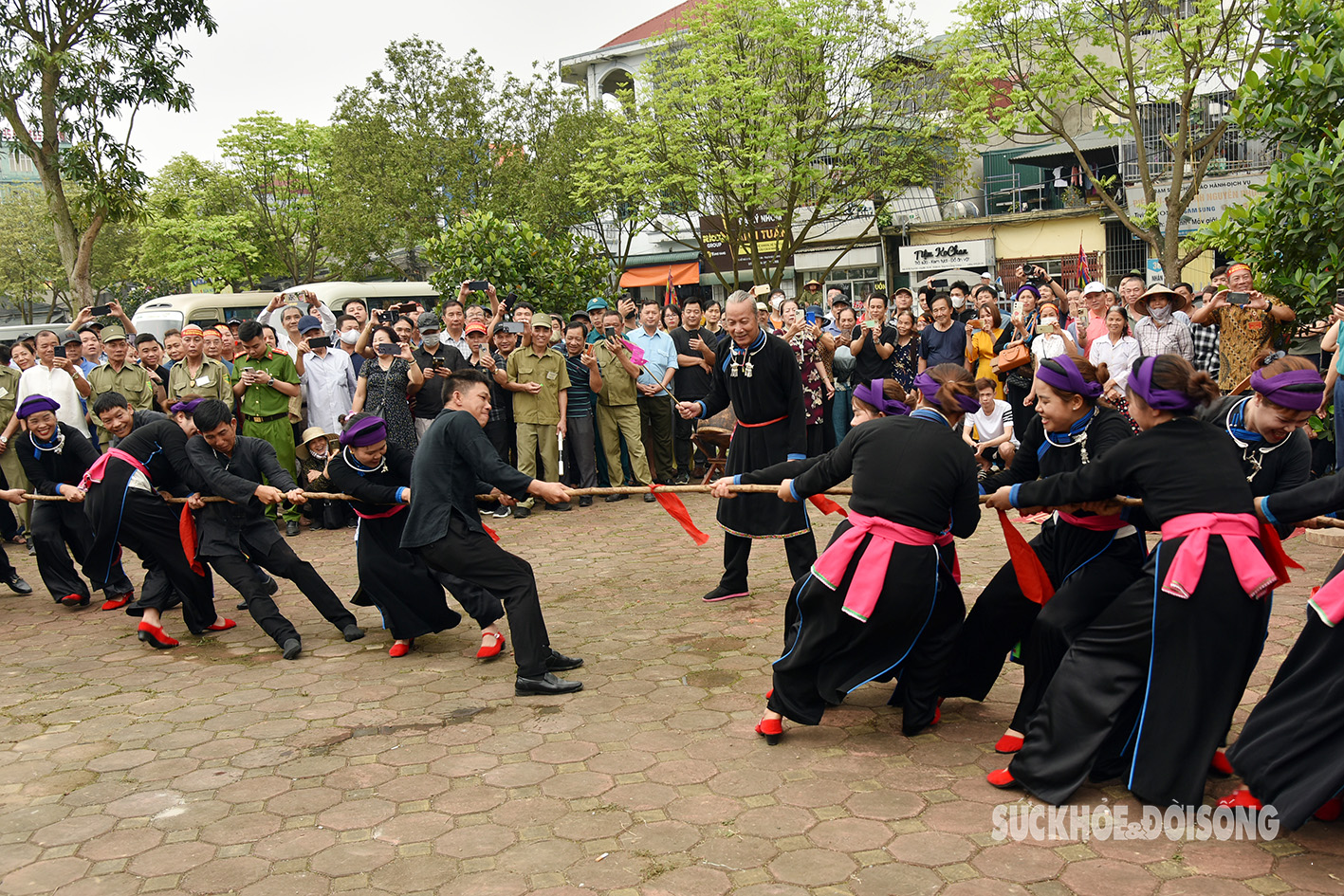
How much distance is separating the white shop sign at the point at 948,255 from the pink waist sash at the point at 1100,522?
25.8 metres

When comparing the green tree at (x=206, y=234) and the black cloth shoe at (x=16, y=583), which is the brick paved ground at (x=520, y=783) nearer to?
the black cloth shoe at (x=16, y=583)

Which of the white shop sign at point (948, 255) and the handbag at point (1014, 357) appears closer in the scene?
the handbag at point (1014, 357)

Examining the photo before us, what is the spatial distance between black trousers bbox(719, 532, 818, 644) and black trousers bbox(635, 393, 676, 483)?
4.09 metres

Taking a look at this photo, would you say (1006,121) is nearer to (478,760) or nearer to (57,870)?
(478,760)

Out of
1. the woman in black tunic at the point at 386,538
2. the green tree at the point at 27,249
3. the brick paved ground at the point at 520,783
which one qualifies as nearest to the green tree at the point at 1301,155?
the brick paved ground at the point at 520,783

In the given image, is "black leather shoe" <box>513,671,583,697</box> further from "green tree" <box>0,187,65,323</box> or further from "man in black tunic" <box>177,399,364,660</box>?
"green tree" <box>0,187,65,323</box>

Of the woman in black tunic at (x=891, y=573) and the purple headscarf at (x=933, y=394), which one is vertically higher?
the purple headscarf at (x=933, y=394)

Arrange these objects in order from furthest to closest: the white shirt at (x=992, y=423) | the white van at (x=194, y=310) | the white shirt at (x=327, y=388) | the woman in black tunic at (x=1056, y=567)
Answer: the white van at (x=194, y=310) < the white shirt at (x=327, y=388) < the white shirt at (x=992, y=423) < the woman in black tunic at (x=1056, y=567)

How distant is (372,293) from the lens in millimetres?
24844

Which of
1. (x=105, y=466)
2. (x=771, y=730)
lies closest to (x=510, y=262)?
(x=105, y=466)

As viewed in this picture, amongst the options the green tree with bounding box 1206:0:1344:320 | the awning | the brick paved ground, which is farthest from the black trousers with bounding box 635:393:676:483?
the awning

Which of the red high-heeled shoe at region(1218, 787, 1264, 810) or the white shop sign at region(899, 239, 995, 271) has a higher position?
the white shop sign at region(899, 239, 995, 271)

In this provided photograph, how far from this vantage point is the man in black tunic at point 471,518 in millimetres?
5414

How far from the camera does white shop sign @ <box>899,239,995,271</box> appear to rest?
28578 mm
